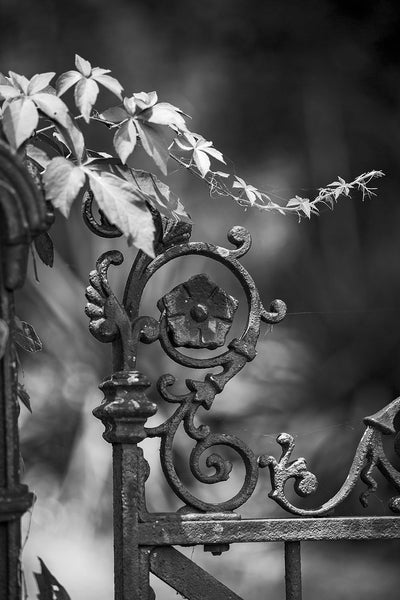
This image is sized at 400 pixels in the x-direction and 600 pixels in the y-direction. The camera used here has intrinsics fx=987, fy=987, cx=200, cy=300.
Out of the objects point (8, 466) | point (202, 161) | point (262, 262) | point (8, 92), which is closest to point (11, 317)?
point (8, 466)

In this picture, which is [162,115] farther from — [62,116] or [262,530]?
[262,530]

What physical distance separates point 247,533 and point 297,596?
11 centimetres

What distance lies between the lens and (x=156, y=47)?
9.05ft

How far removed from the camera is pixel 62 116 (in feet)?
3.56

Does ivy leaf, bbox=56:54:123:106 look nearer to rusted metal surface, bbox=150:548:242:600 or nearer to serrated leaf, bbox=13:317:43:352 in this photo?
serrated leaf, bbox=13:317:43:352

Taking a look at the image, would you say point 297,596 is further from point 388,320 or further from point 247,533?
point 388,320

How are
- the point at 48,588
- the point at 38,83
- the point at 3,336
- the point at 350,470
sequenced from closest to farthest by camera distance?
1. the point at 3,336
2. the point at 38,83
3. the point at 48,588
4. the point at 350,470

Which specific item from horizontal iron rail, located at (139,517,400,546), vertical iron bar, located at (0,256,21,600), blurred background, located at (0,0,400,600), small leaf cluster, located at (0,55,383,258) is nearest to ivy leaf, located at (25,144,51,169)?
small leaf cluster, located at (0,55,383,258)

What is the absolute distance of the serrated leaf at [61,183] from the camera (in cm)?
106

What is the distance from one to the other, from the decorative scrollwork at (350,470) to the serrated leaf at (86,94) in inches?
19.0

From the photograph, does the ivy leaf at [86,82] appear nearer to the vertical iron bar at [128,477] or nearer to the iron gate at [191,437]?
the iron gate at [191,437]

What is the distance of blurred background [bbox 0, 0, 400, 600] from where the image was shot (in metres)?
2.63

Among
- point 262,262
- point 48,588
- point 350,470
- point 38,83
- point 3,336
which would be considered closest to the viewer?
point 3,336

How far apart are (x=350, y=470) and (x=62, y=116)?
1.93 feet
